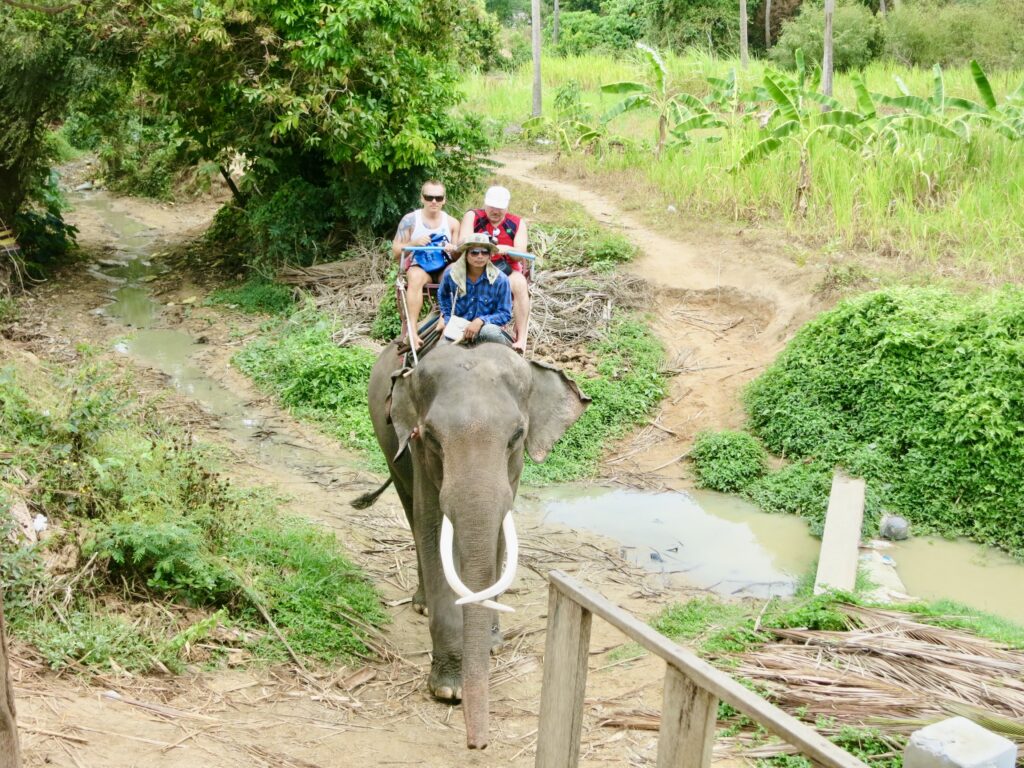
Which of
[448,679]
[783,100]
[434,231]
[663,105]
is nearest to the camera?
[448,679]

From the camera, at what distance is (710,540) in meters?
8.76

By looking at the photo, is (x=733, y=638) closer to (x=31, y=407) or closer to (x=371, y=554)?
(x=371, y=554)

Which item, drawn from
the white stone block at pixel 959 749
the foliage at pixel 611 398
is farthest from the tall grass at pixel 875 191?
the white stone block at pixel 959 749

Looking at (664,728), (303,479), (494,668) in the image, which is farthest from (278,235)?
(664,728)

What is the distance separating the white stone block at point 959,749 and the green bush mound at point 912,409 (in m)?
6.34

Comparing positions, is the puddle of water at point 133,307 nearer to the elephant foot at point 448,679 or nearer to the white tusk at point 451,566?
the elephant foot at point 448,679

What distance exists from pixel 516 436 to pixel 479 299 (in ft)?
3.29

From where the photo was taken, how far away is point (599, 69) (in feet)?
86.3

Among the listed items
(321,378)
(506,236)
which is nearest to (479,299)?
(506,236)

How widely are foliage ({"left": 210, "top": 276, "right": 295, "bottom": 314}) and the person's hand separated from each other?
27.9 ft

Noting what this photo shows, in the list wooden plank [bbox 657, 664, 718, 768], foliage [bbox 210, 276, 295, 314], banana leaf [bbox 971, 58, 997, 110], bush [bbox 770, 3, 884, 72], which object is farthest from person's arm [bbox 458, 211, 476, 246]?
bush [bbox 770, 3, 884, 72]

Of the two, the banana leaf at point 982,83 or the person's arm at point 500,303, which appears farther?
the banana leaf at point 982,83

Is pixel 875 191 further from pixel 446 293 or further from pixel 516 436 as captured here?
pixel 516 436

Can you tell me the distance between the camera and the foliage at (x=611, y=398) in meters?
10.0
